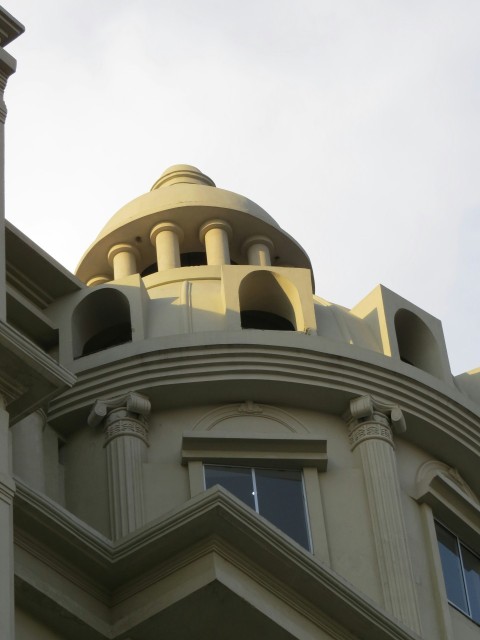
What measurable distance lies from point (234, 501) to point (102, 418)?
7.07 meters

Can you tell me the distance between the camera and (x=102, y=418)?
2677cm

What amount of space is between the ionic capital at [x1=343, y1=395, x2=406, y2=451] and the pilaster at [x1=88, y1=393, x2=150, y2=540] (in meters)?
2.95

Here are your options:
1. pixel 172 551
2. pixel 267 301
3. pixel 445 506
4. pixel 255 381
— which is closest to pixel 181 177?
pixel 267 301

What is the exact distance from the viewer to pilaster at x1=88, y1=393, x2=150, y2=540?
2541 centimetres

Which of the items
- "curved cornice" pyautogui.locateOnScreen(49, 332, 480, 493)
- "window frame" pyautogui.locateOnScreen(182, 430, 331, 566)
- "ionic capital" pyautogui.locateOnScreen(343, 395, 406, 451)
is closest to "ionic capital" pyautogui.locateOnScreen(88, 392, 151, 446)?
"curved cornice" pyautogui.locateOnScreen(49, 332, 480, 493)

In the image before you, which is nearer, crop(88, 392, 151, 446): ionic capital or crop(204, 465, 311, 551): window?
crop(204, 465, 311, 551): window

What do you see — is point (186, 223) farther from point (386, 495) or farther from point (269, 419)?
point (386, 495)

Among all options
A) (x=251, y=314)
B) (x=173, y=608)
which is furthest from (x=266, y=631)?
(x=251, y=314)

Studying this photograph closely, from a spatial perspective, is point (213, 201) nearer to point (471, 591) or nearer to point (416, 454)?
point (416, 454)

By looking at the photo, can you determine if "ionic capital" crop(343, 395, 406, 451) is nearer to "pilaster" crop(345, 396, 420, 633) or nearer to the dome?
"pilaster" crop(345, 396, 420, 633)

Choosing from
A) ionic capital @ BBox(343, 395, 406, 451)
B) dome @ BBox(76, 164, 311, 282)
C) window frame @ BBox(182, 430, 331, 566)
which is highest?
dome @ BBox(76, 164, 311, 282)

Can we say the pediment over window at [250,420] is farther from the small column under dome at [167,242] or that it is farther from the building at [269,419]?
the small column under dome at [167,242]

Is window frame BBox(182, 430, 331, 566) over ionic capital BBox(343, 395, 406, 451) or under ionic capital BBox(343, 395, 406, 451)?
under

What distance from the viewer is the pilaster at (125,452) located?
25.4 metres
